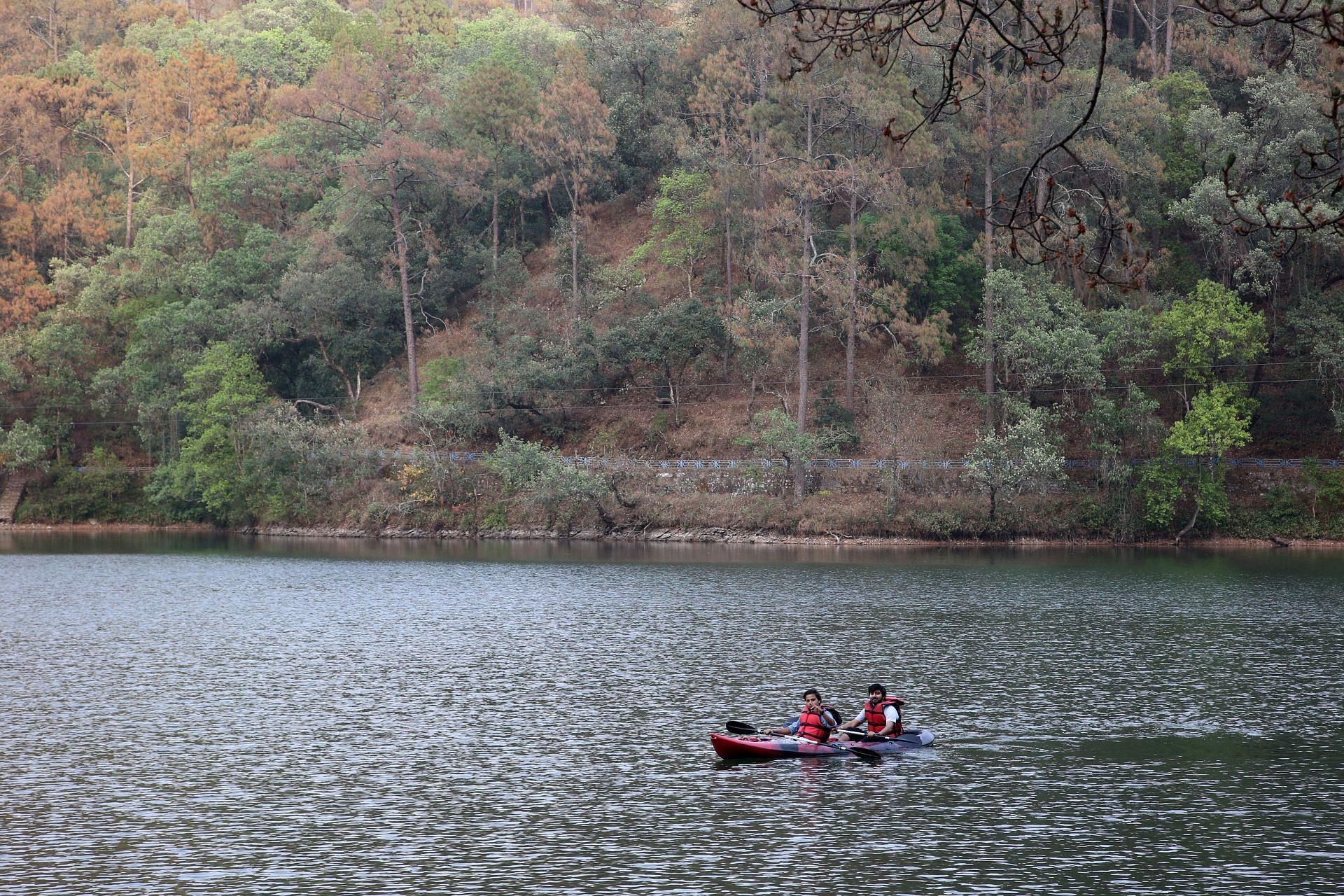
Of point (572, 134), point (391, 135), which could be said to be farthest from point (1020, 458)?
point (391, 135)

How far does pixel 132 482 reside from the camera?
82.7 meters

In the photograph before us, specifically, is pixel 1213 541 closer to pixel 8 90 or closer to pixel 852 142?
pixel 852 142

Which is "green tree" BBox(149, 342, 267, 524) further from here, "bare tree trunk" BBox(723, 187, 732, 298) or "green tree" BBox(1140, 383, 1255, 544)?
"green tree" BBox(1140, 383, 1255, 544)

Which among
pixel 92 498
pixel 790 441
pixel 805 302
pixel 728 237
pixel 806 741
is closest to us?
pixel 806 741

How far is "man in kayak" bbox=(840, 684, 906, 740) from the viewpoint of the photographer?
27.3m

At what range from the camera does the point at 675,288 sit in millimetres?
80500

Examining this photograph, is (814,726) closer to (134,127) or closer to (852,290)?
(852,290)

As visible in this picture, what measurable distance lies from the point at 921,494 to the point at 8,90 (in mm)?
69983

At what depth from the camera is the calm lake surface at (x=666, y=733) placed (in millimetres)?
20266

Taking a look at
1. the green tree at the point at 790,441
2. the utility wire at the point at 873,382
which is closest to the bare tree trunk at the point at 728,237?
the utility wire at the point at 873,382

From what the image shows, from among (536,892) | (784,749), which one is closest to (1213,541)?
(784,749)

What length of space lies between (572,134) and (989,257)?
1170 inches

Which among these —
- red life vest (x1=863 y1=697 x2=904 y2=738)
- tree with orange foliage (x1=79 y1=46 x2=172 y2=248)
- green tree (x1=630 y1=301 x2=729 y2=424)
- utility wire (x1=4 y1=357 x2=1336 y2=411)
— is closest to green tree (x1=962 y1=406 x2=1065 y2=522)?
utility wire (x1=4 y1=357 x2=1336 y2=411)

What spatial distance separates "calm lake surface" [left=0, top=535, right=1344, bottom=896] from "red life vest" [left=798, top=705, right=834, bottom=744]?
1.99ft
